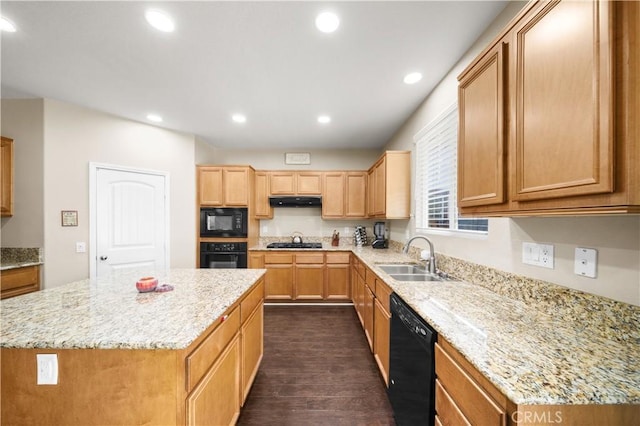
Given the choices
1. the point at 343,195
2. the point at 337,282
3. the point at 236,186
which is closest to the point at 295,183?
the point at 343,195

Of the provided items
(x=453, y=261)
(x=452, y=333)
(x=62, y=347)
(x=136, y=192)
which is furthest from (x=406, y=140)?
(x=136, y=192)

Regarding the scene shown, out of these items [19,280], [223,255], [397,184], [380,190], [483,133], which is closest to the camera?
[483,133]

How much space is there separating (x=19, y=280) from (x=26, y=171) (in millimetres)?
1201

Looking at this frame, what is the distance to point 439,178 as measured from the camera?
7.61 ft

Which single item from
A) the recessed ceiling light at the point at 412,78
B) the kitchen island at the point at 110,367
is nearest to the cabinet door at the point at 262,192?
the recessed ceiling light at the point at 412,78

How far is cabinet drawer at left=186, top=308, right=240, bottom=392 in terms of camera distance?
0.94 m

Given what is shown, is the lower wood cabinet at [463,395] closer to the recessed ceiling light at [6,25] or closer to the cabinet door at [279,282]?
the cabinet door at [279,282]

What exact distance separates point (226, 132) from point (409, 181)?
111 inches

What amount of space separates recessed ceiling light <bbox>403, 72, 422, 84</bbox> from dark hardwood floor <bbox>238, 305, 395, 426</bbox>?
8.98ft

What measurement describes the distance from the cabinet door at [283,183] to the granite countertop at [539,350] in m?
3.10

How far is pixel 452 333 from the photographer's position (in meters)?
0.96

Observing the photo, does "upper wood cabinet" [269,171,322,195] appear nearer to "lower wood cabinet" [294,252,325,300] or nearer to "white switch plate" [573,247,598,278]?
"lower wood cabinet" [294,252,325,300]

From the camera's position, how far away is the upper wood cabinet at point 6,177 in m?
2.48

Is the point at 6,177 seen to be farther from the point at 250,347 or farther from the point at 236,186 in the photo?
the point at 250,347
